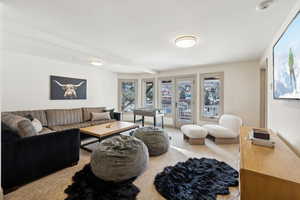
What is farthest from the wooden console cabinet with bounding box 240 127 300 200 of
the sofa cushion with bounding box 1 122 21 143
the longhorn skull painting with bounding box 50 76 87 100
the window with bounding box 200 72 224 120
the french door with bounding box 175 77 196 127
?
the longhorn skull painting with bounding box 50 76 87 100

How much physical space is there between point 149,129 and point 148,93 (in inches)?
126

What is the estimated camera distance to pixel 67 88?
424 cm

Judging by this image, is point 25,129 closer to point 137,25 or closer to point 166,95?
point 137,25

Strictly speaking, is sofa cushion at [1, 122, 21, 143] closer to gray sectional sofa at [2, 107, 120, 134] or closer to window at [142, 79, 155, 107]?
gray sectional sofa at [2, 107, 120, 134]

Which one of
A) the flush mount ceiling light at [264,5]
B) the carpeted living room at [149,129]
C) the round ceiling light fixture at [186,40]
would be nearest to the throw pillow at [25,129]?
the carpeted living room at [149,129]

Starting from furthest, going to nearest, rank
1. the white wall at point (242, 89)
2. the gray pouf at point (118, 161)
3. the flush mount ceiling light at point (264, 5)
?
the white wall at point (242, 89)
the gray pouf at point (118, 161)
the flush mount ceiling light at point (264, 5)

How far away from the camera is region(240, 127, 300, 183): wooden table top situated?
3.24 feet

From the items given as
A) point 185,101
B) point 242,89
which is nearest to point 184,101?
point 185,101

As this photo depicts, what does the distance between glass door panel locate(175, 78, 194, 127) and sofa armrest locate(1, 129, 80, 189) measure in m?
3.81

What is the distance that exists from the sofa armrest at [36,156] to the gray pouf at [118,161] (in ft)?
1.92

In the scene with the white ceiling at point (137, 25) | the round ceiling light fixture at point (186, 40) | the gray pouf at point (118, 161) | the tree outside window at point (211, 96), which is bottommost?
the gray pouf at point (118, 161)

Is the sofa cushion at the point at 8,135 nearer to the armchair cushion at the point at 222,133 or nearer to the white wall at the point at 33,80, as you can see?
the white wall at the point at 33,80

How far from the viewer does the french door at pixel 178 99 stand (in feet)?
16.5

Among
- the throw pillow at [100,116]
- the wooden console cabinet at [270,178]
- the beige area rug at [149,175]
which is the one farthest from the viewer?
the throw pillow at [100,116]
